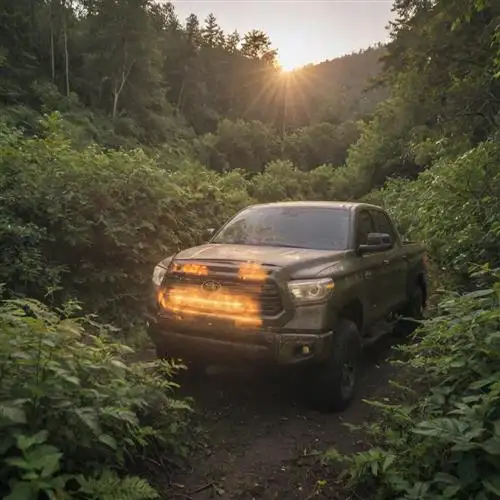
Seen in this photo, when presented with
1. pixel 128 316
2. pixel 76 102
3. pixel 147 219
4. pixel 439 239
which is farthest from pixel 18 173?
pixel 76 102

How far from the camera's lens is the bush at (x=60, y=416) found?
2.38 metres

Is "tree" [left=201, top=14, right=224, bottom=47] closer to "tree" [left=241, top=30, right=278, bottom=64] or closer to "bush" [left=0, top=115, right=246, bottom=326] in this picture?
"tree" [left=241, top=30, right=278, bottom=64]

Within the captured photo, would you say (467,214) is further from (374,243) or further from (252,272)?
(252,272)

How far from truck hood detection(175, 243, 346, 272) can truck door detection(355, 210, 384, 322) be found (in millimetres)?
423

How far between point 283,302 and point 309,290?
0.86ft

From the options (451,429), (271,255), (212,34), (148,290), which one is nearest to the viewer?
(451,429)

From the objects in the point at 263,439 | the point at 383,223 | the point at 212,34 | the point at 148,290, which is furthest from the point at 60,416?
the point at 212,34

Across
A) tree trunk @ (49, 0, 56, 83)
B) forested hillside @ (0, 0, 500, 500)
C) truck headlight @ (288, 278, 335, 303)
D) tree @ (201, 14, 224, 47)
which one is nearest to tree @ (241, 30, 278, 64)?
tree @ (201, 14, 224, 47)

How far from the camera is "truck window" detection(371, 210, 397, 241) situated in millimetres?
6482

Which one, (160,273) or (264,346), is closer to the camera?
(264,346)

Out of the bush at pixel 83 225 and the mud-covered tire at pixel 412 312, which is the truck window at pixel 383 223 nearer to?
the mud-covered tire at pixel 412 312

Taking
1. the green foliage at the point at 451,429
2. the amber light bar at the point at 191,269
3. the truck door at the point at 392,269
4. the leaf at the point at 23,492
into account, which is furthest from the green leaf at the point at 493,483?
the truck door at the point at 392,269

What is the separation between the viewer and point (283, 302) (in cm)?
432

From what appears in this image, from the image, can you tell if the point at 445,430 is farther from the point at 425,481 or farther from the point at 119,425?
the point at 119,425
